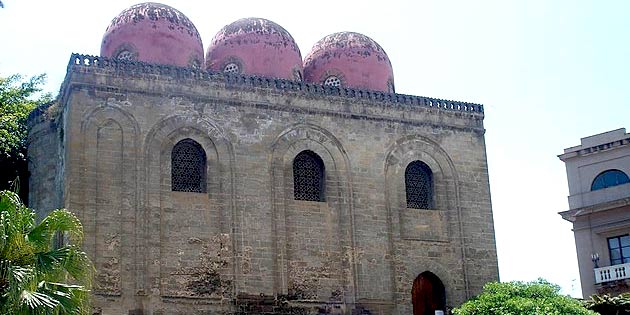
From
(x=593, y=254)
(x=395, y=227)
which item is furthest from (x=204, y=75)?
(x=593, y=254)

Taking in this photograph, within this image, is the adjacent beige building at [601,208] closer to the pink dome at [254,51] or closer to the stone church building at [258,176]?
the stone church building at [258,176]

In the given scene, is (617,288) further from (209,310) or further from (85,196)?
(85,196)

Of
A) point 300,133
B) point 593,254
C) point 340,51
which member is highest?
point 340,51

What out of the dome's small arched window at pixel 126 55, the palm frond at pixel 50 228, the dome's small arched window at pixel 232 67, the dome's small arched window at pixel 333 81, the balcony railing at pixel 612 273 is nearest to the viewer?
the palm frond at pixel 50 228

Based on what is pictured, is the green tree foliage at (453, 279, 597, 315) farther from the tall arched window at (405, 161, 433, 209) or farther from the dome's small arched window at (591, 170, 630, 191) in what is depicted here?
the dome's small arched window at (591, 170, 630, 191)

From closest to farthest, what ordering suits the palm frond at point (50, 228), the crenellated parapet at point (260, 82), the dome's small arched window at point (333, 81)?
the palm frond at point (50, 228)
the crenellated parapet at point (260, 82)
the dome's small arched window at point (333, 81)

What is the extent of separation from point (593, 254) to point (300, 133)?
1125 centimetres

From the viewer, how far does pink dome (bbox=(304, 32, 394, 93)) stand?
2361cm

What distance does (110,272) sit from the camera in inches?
745

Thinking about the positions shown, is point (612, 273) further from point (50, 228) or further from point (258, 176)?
point (50, 228)

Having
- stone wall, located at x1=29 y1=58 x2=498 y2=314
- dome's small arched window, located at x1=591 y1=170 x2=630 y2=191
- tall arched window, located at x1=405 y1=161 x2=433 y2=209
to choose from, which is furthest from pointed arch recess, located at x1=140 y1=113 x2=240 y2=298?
dome's small arched window, located at x1=591 y1=170 x2=630 y2=191

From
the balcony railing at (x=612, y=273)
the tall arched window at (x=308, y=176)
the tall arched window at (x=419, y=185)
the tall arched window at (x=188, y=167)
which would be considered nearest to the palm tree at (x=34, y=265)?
the tall arched window at (x=188, y=167)

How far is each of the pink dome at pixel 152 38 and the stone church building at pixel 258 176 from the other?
0.13ft

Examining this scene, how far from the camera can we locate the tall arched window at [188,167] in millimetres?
20391
